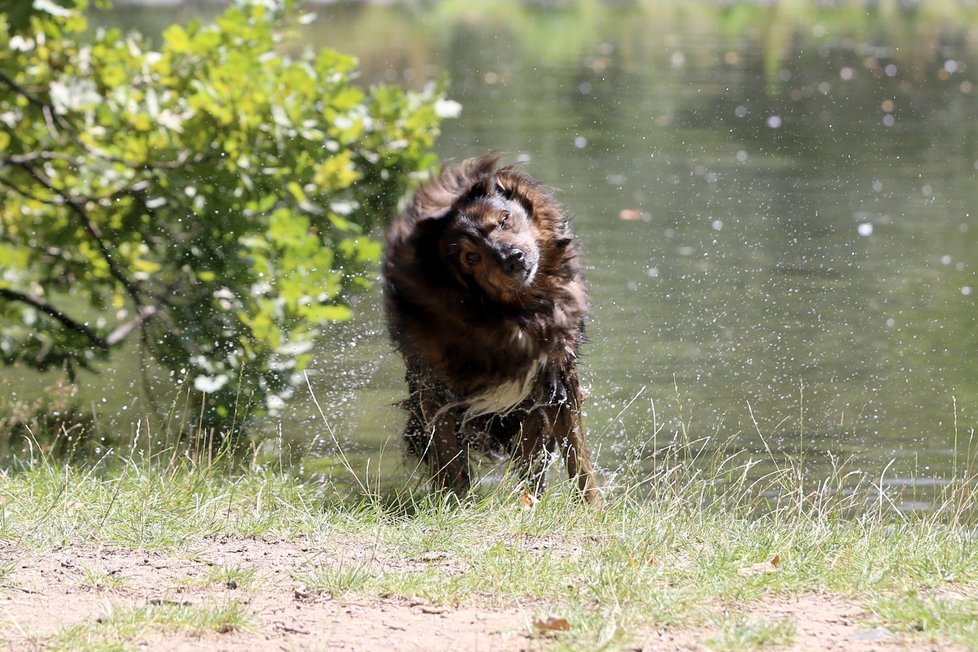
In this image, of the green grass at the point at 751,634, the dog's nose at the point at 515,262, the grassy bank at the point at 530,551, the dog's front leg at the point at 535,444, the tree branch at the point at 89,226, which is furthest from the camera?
the tree branch at the point at 89,226

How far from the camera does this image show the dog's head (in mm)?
5328

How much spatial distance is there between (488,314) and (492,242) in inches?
16.3

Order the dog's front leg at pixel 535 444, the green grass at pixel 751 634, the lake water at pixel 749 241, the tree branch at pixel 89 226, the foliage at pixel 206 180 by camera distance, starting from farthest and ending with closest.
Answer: the tree branch at pixel 89 226 → the lake water at pixel 749 241 → the foliage at pixel 206 180 → the dog's front leg at pixel 535 444 → the green grass at pixel 751 634

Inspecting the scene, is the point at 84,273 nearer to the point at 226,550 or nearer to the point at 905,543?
the point at 226,550

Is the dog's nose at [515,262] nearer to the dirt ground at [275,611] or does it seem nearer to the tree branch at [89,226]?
the dirt ground at [275,611]

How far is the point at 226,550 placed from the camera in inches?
186

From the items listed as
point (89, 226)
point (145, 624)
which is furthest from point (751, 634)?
point (89, 226)

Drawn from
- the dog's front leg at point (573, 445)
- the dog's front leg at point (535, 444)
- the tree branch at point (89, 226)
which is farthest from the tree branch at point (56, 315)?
the dog's front leg at point (573, 445)

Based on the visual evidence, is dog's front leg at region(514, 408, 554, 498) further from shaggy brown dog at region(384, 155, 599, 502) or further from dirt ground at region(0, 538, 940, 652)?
dirt ground at region(0, 538, 940, 652)

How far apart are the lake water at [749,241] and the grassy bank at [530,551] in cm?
120

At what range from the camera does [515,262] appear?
531 cm

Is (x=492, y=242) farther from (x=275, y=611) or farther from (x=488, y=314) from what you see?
(x=275, y=611)

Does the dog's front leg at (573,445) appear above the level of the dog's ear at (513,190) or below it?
below

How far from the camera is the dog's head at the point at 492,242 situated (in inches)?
210
